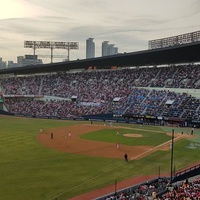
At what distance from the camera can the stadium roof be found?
2566 inches

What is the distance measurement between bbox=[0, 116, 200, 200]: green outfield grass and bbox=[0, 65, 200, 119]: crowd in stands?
78.8ft

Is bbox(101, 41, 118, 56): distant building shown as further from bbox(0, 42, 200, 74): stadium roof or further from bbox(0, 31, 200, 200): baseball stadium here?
bbox(0, 42, 200, 74): stadium roof

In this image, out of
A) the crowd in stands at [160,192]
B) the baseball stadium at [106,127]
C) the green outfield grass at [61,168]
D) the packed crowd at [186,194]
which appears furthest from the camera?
the baseball stadium at [106,127]

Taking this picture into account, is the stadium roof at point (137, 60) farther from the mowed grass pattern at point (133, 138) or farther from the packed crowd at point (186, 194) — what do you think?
the packed crowd at point (186, 194)

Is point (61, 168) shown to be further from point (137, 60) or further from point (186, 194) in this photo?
point (137, 60)

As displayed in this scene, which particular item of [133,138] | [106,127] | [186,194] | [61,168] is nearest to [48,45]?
[106,127]

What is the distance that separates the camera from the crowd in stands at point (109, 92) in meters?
65.9

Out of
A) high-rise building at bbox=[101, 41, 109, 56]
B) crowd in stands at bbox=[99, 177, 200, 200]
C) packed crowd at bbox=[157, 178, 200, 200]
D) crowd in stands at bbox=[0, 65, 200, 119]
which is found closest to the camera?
packed crowd at bbox=[157, 178, 200, 200]

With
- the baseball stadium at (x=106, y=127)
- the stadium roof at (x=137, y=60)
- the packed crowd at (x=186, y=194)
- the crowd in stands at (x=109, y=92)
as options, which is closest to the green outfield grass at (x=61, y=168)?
the baseball stadium at (x=106, y=127)

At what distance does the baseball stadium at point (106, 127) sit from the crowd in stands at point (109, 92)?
0.87 ft

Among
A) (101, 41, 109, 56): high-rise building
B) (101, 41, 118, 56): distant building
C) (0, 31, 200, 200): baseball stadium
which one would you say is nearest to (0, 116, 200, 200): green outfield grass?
(0, 31, 200, 200): baseball stadium

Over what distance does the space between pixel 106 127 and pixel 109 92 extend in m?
22.8

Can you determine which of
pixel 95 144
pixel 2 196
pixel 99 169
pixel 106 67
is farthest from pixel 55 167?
pixel 106 67

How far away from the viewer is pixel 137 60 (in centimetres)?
7831
